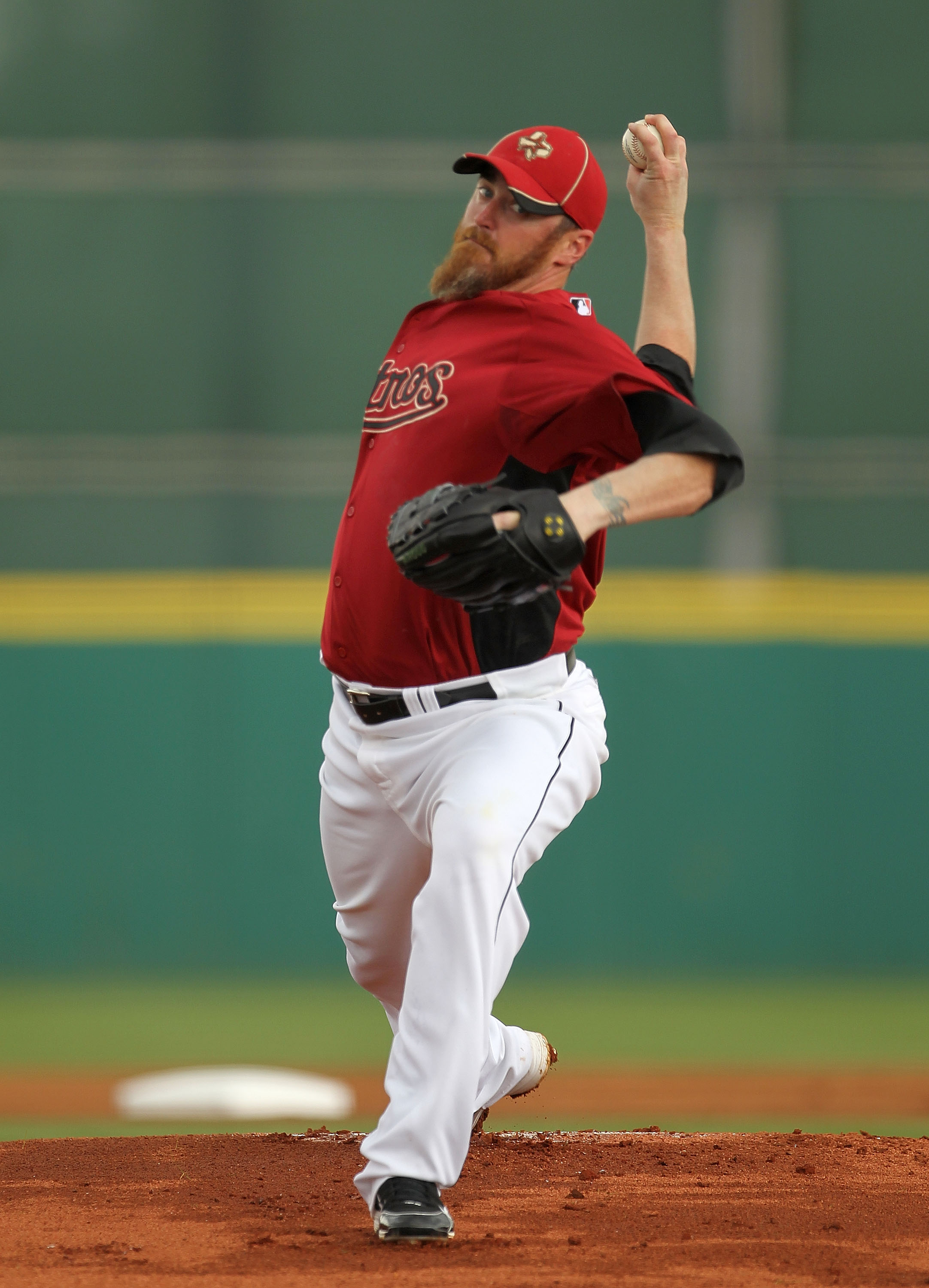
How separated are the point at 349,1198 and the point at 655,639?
128 inches

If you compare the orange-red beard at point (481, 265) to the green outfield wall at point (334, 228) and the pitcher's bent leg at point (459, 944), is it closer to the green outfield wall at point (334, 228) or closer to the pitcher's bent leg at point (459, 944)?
the pitcher's bent leg at point (459, 944)

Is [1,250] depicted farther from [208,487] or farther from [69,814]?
[69,814]

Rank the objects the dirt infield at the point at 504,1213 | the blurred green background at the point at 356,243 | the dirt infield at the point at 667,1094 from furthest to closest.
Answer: the blurred green background at the point at 356,243 < the dirt infield at the point at 667,1094 < the dirt infield at the point at 504,1213

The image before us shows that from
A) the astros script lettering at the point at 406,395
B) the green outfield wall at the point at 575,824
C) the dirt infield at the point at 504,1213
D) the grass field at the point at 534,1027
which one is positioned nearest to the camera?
the dirt infield at the point at 504,1213

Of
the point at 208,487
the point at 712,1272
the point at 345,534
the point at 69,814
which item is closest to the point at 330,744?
the point at 345,534

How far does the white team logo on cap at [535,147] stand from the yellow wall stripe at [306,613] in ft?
9.92

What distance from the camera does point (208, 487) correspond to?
615 centimetres

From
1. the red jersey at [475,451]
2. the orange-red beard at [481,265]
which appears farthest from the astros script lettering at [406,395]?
the orange-red beard at [481,265]

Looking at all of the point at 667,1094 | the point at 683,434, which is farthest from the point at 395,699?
the point at 667,1094

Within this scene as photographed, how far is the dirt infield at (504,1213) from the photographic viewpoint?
2.10 m

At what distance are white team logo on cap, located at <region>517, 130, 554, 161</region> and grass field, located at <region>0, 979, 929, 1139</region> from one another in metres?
2.27

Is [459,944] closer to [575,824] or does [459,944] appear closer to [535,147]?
[535,147]

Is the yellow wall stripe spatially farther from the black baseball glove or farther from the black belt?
the black baseball glove

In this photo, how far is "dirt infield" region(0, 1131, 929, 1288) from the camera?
6.88 ft
